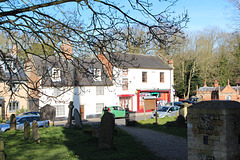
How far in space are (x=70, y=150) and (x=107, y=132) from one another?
1737 millimetres

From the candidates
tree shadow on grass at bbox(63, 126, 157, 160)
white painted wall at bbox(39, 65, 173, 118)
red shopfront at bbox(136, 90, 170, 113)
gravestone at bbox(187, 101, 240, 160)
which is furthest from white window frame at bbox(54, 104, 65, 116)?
gravestone at bbox(187, 101, 240, 160)

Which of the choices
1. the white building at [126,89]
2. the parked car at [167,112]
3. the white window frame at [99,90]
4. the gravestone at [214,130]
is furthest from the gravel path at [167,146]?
the white window frame at [99,90]

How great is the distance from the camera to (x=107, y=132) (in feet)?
34.0

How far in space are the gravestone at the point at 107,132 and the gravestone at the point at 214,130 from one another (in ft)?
15.2

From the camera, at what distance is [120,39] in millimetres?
8539

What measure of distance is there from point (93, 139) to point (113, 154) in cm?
290

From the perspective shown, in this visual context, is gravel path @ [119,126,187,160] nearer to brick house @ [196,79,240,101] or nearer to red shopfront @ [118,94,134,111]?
red shopfront @ [118,94,134,111]

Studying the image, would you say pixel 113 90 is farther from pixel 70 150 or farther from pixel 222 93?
pixel 70 150

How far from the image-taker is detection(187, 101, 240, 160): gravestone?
5469 millimetres

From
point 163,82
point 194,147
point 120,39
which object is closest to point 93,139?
point 120,39

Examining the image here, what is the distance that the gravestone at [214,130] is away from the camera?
215 inches

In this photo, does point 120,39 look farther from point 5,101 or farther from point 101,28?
point 5,101

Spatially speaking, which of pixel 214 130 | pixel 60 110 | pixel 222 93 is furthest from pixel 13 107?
pixel 222 93

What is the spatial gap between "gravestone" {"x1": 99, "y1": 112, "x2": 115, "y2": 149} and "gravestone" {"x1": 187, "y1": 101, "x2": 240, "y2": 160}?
465 cm
